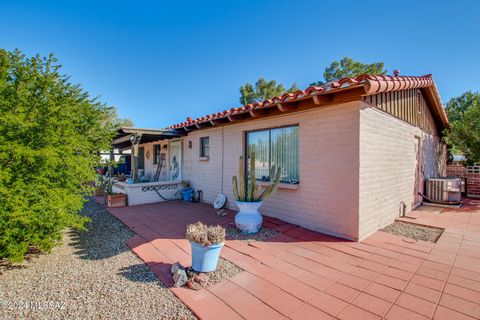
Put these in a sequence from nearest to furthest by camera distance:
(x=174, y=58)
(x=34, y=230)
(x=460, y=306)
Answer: (x=460, y=306) < (x=34, y=230) < (x=174, y=58)

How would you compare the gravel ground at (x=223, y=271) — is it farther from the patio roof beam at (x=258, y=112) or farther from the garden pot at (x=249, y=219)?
the patio roof beam at (x=258, y=112)

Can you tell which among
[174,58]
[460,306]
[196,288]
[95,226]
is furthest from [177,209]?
[174,58]

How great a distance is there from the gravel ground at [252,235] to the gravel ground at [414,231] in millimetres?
2635

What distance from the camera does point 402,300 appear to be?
2.49 m

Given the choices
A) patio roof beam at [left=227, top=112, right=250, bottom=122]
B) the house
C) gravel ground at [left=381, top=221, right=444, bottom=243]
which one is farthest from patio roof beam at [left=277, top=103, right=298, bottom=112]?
gravel ground at [left=381, top=221, right=444, bottom=243]

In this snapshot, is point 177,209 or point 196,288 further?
point 177,209

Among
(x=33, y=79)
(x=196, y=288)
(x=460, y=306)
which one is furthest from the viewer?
(x=33, y=79)

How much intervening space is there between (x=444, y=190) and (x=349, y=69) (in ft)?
41.9

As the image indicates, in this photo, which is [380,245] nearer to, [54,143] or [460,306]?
[460,306]

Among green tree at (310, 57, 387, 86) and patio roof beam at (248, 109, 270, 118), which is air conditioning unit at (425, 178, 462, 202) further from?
green tree at (310, 57, 387, 86)

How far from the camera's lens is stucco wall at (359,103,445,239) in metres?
4.42

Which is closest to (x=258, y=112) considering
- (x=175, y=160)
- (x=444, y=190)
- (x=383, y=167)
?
(x=383, y=167)

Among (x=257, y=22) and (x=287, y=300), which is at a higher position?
(x=257, y=22)

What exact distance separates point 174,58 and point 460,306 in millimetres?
12712
